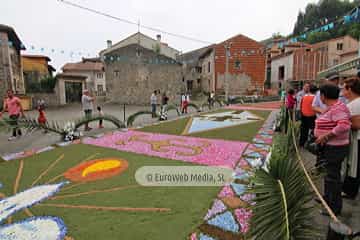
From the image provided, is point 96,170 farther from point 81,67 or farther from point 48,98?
point 81,67

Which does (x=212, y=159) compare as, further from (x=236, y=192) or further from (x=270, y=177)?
(x=270, y=177)

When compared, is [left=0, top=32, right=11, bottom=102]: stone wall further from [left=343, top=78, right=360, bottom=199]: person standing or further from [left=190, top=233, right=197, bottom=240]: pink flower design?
[left=343, top=78, right=360, bottom=199]: person standing

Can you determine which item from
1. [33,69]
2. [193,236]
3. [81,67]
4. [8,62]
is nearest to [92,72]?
[81,67]

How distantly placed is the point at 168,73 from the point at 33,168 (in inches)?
893

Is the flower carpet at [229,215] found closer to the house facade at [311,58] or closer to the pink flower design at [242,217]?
the pink flower design at [242,217]

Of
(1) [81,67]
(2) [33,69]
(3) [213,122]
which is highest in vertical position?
(1) [81,67]

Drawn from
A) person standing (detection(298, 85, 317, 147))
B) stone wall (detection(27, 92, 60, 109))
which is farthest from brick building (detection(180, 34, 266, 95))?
person standing (detection(298, 85, 317, 147))

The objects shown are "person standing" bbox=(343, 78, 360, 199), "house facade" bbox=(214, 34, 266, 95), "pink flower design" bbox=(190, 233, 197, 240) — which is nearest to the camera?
"pink flower design" bbox=(190, 233, 197, 240)

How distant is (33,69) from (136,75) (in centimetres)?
1229

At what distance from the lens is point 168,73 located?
25672mm

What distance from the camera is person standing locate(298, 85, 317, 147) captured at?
4.59m

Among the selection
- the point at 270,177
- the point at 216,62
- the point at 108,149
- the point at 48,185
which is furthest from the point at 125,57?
the point at 270,177

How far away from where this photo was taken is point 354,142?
251cm

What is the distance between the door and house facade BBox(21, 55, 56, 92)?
3.33 m
